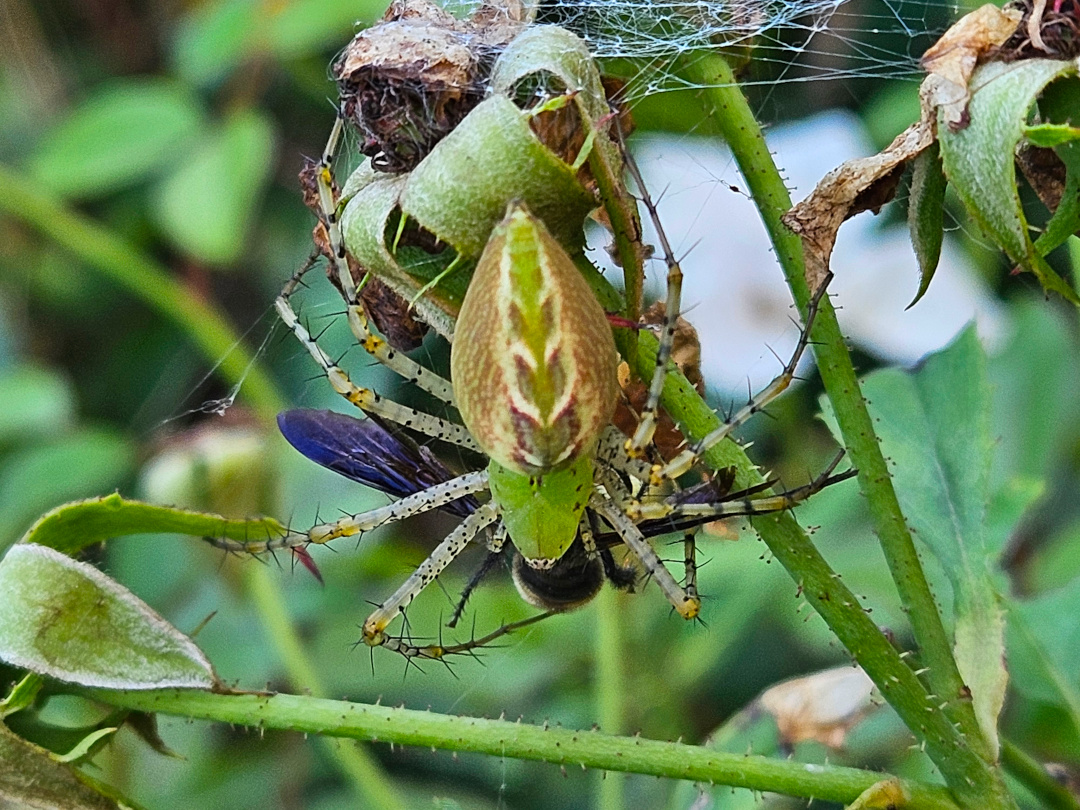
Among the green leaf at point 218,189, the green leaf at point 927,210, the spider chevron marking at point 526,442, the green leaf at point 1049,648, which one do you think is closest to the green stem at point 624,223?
the spider chevron marking at point 526,442

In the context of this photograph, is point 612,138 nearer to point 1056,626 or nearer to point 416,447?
point 416,447

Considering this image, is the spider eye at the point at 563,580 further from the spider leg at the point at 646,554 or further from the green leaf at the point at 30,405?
the green leaf at the point at 30,405

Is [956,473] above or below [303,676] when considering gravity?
above

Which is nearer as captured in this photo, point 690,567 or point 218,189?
point 690,567

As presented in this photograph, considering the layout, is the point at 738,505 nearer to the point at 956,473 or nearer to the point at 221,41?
the point at 956,473

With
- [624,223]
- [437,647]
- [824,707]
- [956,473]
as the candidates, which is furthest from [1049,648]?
[624,223]

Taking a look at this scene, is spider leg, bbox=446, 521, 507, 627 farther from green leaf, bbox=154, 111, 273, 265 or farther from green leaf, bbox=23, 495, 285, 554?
green leaf, bbox=154, 111, 273, 265

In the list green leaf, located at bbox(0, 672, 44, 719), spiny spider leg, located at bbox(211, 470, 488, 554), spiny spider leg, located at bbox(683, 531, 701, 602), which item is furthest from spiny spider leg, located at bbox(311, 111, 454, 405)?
green leaf, located at bbox(0, 672, 44, 719)
